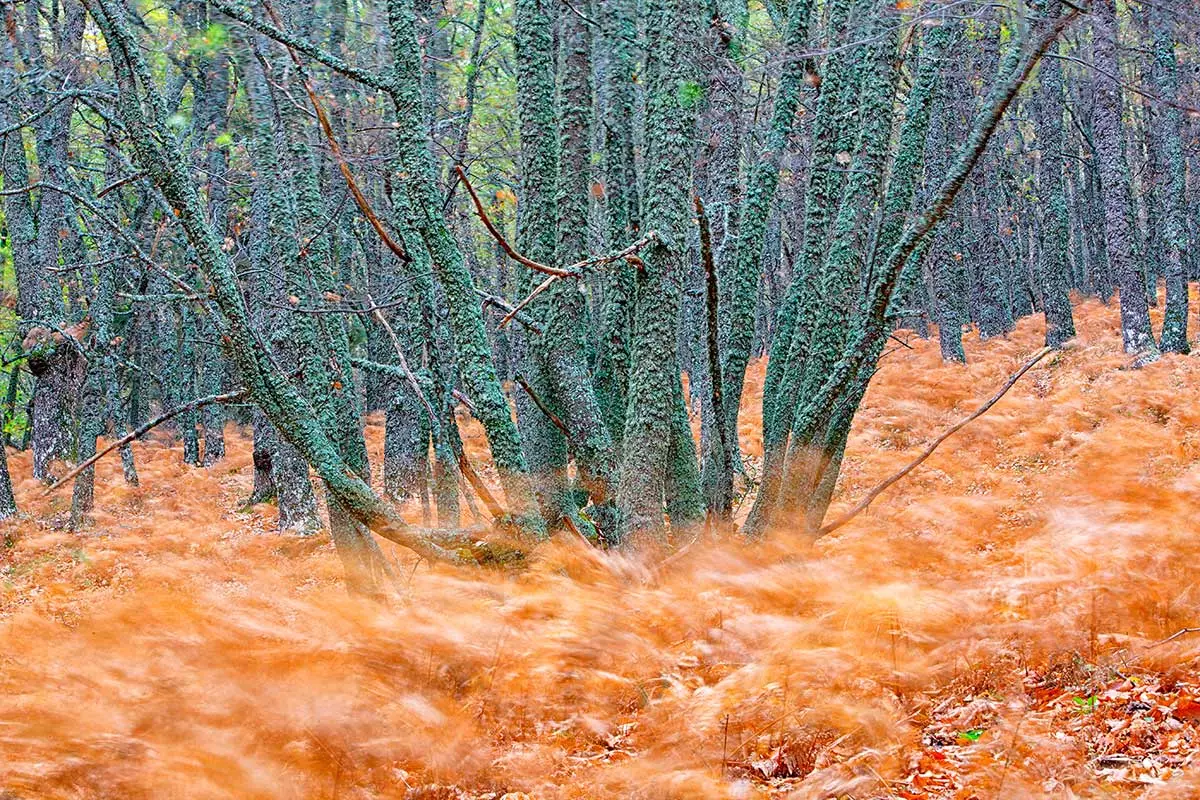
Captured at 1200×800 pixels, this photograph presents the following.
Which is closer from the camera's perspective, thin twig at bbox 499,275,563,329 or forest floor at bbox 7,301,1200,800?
forest floor at bbox 7,301,1200,800

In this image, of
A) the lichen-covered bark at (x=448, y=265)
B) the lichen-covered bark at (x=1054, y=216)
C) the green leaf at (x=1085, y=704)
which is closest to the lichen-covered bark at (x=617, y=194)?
the lichen-covered bark at (x=448, y=265)

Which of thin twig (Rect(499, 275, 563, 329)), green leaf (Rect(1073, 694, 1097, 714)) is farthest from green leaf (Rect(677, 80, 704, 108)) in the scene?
green leaf (Rect(1073, 694, 1097, 714))

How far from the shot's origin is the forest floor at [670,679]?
323 cm

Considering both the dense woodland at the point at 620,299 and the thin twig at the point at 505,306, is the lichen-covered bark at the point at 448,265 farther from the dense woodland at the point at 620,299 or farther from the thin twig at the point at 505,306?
the thin twig at the point at 505,306

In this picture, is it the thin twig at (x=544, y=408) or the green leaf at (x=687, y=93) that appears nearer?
the green leaf at (x=687, y=93)

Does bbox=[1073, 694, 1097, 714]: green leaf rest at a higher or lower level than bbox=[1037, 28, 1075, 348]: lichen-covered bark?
lower

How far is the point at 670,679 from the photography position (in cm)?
405

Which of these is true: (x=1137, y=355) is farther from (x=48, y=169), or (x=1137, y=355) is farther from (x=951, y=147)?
(x=48, y=169)

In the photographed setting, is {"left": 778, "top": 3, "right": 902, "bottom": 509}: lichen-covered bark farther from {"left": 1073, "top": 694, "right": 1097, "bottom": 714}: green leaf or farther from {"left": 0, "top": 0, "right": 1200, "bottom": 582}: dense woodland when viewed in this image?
{"left": 1073, "top": 694, "right": 1097, "bottom": 714}: green leaf

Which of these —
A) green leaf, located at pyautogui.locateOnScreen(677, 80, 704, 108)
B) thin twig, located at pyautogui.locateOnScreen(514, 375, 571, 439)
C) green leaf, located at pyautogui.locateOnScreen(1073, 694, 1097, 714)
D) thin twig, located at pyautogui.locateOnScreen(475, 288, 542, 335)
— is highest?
green leaf, located at pyautogui.locateOnScreen(677, 80, 704, 108)

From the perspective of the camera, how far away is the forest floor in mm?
3230

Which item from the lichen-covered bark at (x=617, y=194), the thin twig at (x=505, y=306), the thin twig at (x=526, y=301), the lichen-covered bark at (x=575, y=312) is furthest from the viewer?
the lichen-covered bark at (x=617, y=194)

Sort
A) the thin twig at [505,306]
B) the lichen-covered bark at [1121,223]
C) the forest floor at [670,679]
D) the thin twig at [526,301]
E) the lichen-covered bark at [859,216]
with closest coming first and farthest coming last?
the forest floor at [670,679], the thin twig at [526,301], the thin twig at [505,306], the lichen-covered bark at [859,216], the lichen-covered bark at [1121,223]

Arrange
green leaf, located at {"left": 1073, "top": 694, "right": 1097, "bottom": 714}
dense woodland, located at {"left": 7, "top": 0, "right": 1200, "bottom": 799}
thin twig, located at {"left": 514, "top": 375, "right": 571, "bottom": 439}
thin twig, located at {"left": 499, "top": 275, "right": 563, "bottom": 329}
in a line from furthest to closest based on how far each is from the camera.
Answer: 1. thin twig, located at {"left": 514, "top": 375, "right": 571, "bottom": 439}
2. dense woodland, located at {"left": 7, "top": 0, "right": 1200, "bottom": 799}
3. thin twig, located at {"left": 499, "top": 275, "right": 563, "bottom": 329}
4. green leaf, located at {"left": 1073, "top": 694, "right": 1097, "bottom": 714}
